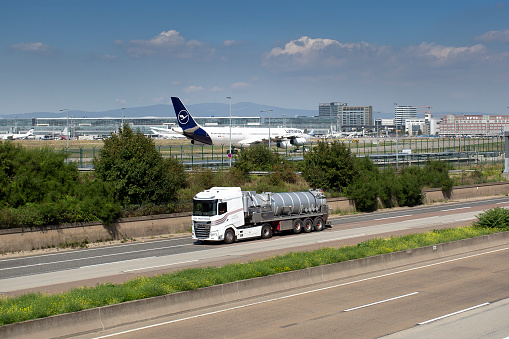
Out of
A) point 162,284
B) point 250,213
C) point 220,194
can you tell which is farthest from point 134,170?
point 162,284

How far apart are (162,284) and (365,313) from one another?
6.00m

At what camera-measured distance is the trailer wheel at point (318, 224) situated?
127 ft

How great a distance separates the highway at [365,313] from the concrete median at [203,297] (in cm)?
23

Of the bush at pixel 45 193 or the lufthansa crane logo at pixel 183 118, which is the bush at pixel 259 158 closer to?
the lufthansa crane logo at pixel 183 118

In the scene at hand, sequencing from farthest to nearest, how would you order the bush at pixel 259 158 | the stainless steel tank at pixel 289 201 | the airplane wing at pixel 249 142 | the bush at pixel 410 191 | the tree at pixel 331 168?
the airplane wing at pixel 249 142 → the bush at pixel 259 158 → the bush at pixel 410 191 → the tree at pixel 331 168 → the stainless steel tank at pixel 289 201

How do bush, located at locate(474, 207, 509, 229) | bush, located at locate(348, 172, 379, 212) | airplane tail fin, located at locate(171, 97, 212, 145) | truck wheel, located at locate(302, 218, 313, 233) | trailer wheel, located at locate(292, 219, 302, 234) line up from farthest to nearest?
airplane tail fin, located at locate(171, 97, 212, 145) → bush, located at locate(348, 172, 379, 212) → truck wheel, located at locate(302, 218, 313, 233) → trailer wheel, located at locate(292, 219, 302, 234) → bush, located at locate(474, 207, 509, 229)

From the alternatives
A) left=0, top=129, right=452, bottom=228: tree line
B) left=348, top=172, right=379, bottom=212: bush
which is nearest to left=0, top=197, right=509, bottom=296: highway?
left=0, top=129, right=452, bottom=228: tree line

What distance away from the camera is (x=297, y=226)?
1478 inches

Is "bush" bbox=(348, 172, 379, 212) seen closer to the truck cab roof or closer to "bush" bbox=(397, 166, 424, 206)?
"bush" bbox=(397, 166, 424, 206)

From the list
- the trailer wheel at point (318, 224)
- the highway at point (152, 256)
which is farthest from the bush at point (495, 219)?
the trailer wheel at point (318, 224)

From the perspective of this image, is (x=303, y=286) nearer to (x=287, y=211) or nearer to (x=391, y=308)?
(x=391, y=308)

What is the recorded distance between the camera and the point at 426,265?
23.6 meters

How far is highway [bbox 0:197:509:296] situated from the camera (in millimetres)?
23328

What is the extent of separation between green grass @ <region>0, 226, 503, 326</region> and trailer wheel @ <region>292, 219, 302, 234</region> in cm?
1201
